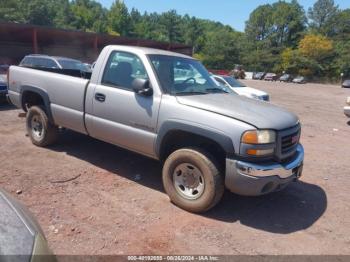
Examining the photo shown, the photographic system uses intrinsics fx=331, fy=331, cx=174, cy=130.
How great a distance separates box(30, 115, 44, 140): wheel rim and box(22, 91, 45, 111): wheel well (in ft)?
1.04

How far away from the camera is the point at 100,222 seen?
3799 mm

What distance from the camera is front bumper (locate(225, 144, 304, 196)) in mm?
3699

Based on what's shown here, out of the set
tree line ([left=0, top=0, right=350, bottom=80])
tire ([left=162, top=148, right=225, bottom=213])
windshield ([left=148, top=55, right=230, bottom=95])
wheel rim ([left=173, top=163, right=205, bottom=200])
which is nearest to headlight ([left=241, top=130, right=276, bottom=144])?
tire ([left=162, top=148, right=225, bottom=213])

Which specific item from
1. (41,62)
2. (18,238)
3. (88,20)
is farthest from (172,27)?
(18,238)

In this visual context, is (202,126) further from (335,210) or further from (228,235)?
(335,210)

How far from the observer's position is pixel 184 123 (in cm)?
403

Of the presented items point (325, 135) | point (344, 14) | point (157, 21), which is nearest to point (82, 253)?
point (325, 135)

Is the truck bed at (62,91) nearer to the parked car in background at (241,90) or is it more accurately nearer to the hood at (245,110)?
the hood at (245,110)

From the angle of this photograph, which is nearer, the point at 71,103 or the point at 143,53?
the point at 143,53

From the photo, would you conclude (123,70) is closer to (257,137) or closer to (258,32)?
(257,137)

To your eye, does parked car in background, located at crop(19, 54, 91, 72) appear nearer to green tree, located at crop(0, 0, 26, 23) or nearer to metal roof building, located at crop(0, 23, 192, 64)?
metal roof building, located at crop(0, 23, 192, 64)

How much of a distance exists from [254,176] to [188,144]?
1.05 m

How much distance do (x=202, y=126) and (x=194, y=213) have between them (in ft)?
3.67

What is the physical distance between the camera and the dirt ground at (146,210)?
350 cm
